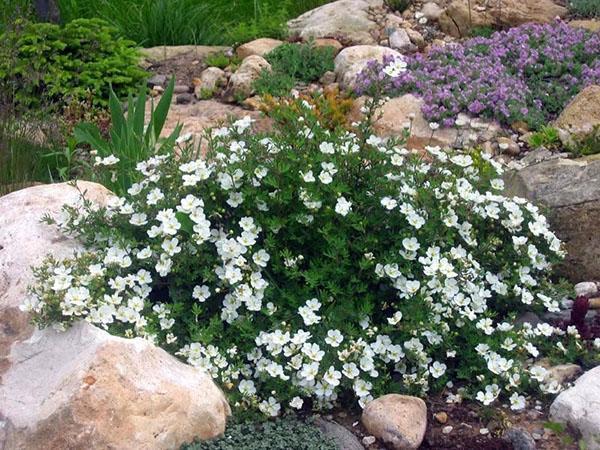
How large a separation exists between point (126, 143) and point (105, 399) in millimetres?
2173

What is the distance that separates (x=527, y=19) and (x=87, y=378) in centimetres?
632

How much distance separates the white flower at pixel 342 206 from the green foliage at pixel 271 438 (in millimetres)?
900

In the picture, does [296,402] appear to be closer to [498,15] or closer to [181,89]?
[181,89]

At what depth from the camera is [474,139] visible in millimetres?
6879

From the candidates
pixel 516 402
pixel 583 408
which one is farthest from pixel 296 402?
pixel 583 408

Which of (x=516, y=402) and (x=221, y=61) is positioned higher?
(x=516, y=402)

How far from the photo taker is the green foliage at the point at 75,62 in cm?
779

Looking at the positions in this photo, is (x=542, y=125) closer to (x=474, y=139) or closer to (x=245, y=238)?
(x=474, y=139)

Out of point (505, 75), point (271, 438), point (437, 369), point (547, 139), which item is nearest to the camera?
point (271, 438)

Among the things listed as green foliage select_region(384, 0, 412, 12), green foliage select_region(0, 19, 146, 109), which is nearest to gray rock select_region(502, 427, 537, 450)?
green foliage select_region(0, 19, 146, 109)

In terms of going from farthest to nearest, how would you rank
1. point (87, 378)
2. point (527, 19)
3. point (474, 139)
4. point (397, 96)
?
point (527, 19)
point (397, 96)
point (474, 139)
point (87, 378)

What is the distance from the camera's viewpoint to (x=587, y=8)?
888 centimetres

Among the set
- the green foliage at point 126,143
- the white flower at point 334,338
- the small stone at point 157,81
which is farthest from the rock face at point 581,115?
the small stone at point 157,81

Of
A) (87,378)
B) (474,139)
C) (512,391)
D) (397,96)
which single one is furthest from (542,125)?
(87,378)
